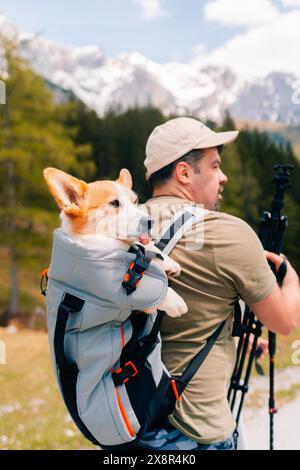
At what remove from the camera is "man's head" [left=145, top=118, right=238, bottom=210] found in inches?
104

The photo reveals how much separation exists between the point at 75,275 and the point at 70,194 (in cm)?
42

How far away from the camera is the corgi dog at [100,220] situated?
2.24 metres

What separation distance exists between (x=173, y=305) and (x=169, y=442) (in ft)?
2.27

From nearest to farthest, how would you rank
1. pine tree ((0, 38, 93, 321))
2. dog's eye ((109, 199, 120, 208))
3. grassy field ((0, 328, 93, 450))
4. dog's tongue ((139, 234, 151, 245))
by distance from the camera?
dog's tongue ((139, 234, 151, 245)) < dog's eye ((109, 199, 120, 208)) < grassy field ((0, 328, 93, 450)) < pine tree ((0, 38, 93, 321))

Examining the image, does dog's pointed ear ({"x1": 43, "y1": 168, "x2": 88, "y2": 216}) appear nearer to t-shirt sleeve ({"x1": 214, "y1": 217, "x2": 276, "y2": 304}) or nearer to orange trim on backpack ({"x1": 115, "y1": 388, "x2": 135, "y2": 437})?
t-shirt sleeve ({"x1": 214, "y1": 217, "x2": 276, "y2": 304})

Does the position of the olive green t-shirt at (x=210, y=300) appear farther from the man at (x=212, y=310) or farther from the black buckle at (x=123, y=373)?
the black buckle at (x=123, y=373)

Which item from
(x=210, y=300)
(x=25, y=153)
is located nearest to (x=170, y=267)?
(x=210, y=300)

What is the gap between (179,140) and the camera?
2.66 meters

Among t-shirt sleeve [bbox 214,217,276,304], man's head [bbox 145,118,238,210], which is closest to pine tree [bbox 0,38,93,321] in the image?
man's head [bbox 145,118,238,210]

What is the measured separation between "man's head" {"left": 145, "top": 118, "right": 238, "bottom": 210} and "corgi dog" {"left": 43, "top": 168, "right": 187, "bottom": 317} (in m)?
0.36

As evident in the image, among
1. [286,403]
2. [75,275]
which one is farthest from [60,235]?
[286,403]

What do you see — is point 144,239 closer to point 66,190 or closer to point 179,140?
point 66,190

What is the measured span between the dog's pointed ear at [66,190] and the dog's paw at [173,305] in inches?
21.3
